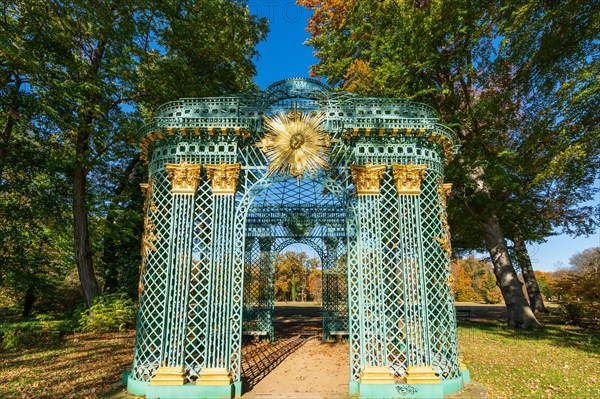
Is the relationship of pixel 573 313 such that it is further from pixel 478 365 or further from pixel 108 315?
pixel 108 315

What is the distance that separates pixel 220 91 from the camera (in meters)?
16.4

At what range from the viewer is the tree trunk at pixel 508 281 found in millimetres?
14867

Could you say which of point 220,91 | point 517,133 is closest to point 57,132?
point 220,91

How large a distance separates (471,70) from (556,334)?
1150 cm

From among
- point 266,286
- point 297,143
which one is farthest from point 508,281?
point 297,143

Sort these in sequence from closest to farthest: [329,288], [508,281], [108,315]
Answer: [329,288] < [108,315] < [508,281]

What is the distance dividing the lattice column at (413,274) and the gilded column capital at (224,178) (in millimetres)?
3439

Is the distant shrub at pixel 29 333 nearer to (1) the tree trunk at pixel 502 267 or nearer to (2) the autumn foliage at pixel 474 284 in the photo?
(1) the tree trunk at pixel 502 267

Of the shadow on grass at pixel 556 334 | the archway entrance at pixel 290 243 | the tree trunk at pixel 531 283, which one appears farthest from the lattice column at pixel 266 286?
the tree trunk at pixel 531 283

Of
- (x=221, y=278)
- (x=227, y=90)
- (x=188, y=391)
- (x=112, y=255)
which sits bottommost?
(x=188, y=391)

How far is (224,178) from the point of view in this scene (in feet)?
23.0

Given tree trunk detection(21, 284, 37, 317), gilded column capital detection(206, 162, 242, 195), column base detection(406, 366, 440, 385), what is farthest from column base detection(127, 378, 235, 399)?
tree trunk detection(21, 284, 37, 317)

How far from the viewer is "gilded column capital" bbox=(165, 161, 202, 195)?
696 cm

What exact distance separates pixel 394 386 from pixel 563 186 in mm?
14396
